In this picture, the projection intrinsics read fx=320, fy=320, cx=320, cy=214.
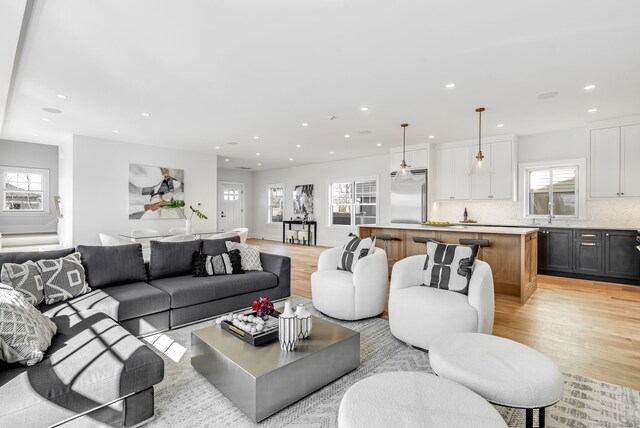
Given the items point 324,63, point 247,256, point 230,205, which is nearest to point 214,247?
point 247,256

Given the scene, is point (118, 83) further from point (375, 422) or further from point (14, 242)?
point (14, 242)

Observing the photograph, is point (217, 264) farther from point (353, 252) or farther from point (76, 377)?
point (76, 377)

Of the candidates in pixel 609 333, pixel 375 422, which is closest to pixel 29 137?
pixel 375 422

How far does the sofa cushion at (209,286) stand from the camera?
10.3 ft

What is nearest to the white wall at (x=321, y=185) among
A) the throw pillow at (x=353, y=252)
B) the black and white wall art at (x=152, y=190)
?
the black and white wall art at (x=152, y=190)

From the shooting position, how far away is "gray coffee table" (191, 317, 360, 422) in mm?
1828

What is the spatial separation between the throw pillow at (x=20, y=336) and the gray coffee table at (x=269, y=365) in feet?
2.89

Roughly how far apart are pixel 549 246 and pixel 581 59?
3.69 meters

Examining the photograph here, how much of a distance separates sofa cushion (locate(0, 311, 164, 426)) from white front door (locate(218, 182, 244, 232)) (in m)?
9.89

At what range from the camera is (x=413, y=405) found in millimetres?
1275

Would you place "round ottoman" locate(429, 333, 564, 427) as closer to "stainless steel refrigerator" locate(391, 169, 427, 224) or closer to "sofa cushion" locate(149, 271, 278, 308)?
"sofa cushion" locate(149, 271, 278, 308)

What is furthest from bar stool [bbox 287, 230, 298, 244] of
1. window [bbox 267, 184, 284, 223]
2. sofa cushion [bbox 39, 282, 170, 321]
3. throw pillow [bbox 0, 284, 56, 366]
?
throw pillow [bbox 0, 284, 56, 366]

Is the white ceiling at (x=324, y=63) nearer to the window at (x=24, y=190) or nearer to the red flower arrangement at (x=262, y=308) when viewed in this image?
the red flower arrangement at (x=262, y=308)

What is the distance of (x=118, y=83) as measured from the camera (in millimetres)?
3828
